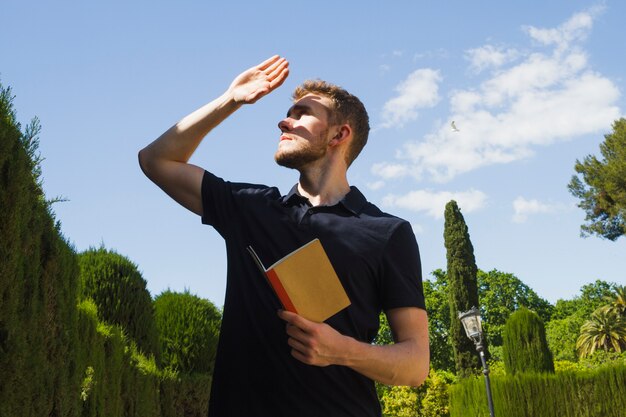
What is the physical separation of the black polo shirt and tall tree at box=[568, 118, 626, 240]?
4324 centimetres

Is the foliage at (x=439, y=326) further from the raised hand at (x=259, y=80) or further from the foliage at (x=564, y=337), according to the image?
the raised hand at (x=259, y=80)

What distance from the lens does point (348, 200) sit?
284cm

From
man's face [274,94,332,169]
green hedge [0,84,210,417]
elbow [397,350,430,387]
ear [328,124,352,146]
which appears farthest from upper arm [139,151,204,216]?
elbow [397,350,430,387]

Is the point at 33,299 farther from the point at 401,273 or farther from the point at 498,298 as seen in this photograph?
the point at 498,298

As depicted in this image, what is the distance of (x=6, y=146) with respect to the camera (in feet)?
10.1

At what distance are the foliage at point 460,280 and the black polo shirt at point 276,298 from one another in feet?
105

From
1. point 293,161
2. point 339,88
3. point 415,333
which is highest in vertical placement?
point 339,88

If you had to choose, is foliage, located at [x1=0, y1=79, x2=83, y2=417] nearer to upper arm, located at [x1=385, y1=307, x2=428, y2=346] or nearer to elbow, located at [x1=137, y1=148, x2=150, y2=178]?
elbow, located at [x1=137, y1=148, x2=150, y2=178]

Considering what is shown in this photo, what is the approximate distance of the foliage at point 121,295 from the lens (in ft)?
26.7

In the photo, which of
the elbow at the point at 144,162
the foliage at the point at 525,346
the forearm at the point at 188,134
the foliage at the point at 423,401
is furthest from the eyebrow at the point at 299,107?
the foliage at the point at 423,401

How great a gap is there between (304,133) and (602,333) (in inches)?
1967

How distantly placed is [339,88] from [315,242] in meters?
1.12

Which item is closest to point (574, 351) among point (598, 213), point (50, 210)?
point (598, 213)

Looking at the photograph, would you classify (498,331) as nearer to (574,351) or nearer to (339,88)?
(574,351)
